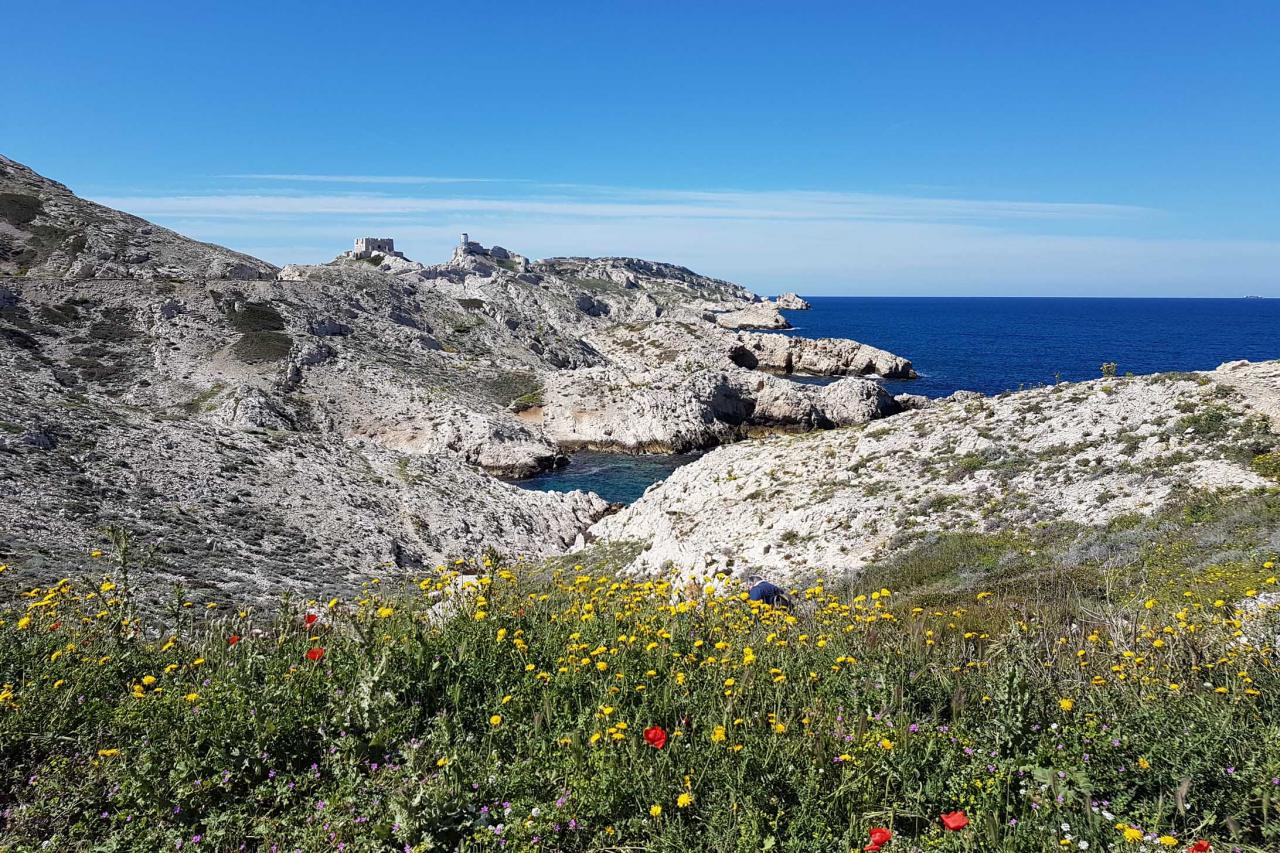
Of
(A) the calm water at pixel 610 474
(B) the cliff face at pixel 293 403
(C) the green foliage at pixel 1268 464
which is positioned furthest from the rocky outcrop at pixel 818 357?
(C) the green foliage at pixel 1268 464

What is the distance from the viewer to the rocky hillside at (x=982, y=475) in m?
16.7

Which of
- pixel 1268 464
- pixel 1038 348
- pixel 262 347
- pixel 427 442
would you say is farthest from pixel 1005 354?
pixel 262 347

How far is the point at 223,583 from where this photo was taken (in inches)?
688

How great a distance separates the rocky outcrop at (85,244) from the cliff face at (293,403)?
0.34 metres

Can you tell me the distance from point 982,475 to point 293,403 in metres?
46.3

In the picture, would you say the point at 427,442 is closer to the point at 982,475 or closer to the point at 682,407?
the point at 682,407

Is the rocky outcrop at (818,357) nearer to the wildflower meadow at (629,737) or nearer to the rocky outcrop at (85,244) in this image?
the rocky outcrop at (85,244)

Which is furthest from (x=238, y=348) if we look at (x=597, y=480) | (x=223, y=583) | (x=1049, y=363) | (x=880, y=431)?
(x=1049, y=363)

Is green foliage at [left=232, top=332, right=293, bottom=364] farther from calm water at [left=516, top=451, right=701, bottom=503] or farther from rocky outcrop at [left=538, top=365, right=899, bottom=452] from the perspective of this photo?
calm water at [left=516, top=451, right=701, bottom=503]

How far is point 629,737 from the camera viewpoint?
16.5 feet

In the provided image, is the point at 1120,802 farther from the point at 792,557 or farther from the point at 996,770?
the point at 792,557

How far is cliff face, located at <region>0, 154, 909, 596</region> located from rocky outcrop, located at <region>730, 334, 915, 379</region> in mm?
1327

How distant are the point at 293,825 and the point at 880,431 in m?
24.7

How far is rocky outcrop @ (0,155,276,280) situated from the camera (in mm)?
61500
